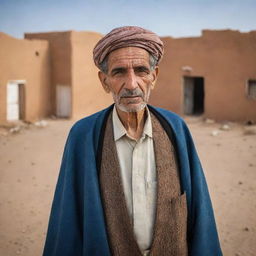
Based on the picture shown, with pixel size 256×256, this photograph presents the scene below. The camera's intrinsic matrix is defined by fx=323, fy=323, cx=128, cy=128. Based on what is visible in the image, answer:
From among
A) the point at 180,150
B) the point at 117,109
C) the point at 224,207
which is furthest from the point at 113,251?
the point at 224,207

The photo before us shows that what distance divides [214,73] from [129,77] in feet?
38.1

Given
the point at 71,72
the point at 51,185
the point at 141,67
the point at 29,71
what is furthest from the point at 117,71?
the point at 29,71

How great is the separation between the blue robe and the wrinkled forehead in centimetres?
33

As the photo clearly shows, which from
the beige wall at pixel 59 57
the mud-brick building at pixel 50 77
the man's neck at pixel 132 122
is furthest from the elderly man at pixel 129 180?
the beige wall at pixel 59 57

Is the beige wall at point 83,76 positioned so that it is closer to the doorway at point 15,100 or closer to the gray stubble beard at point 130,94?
the doorway at point 15,100

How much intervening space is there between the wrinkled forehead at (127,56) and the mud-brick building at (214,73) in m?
11.2

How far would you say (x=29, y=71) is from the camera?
42.4 feet

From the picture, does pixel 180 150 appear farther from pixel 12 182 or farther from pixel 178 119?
pixel 12 182

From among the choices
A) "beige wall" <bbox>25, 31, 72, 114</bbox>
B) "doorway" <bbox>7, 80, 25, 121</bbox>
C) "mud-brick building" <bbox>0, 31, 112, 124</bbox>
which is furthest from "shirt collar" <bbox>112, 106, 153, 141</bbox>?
"beige wall" <bbox>25, 31, 72, 114</bbox>

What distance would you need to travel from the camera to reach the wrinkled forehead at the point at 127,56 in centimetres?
162

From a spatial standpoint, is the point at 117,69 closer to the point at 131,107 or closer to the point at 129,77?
the point at 129,77

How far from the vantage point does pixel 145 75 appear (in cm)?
169

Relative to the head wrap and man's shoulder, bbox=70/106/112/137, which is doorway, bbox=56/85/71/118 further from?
the head wrap

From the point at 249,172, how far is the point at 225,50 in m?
6.83
